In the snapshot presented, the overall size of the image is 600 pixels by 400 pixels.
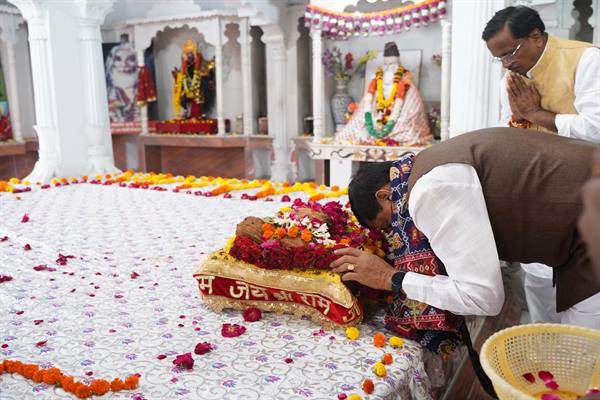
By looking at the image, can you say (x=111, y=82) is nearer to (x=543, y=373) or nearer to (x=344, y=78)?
(x=344, y=78)

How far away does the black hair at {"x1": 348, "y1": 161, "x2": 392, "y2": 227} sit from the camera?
5.68 ft

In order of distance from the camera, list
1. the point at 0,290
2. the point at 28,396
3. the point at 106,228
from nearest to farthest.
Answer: the point at 28,396 < the point at 0,290 < the point at 106,228

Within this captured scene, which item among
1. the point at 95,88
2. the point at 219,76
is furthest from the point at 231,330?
the point at 219,76

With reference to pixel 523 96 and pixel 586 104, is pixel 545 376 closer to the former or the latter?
pixel 586 104

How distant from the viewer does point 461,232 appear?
145 cm

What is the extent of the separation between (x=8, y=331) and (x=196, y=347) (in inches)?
29.2

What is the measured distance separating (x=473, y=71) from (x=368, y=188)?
2.33 meters

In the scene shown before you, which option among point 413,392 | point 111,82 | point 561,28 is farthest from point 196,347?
point 111,82

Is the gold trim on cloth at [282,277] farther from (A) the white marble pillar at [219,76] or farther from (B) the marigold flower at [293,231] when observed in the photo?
(A) the white marble pillar at [219,76]

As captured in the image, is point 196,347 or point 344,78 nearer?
point 196,347

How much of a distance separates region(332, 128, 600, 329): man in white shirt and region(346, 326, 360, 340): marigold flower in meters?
0.27

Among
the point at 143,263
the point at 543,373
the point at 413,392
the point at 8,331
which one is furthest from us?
the point at 143,263

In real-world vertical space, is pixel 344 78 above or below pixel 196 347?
above

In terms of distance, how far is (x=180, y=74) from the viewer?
8.95 meters
